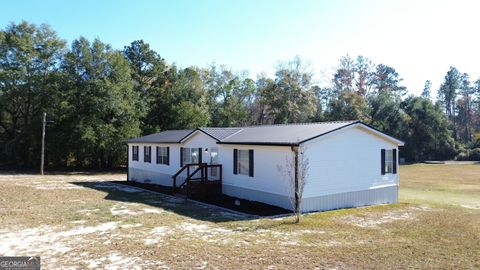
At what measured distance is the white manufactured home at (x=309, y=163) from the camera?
13.8 metres

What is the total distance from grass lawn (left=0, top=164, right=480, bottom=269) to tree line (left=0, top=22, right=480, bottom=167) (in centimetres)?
1885

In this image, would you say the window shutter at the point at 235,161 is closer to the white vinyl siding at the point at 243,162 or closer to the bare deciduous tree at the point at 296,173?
the white vinyl siding at the point at 243,162

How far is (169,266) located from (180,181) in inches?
493

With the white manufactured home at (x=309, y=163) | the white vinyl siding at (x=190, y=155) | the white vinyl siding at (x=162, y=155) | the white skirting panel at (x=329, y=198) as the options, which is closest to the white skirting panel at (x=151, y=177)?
the white vinyl siding at (x=162, y=155)

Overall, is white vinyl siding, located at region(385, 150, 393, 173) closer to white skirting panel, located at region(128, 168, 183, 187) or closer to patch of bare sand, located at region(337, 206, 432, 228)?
patch of bare sand, located at region(337, 206, 432, 228)

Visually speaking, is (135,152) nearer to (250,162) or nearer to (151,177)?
(151,177)

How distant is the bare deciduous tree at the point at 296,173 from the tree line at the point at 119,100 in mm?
22633

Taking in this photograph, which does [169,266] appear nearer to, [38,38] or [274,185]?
[274,185]

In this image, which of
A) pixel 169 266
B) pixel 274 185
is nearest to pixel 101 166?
pixel 274 185

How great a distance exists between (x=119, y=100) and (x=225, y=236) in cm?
2676

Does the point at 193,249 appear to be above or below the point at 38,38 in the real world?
below

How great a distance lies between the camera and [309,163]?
1362cm

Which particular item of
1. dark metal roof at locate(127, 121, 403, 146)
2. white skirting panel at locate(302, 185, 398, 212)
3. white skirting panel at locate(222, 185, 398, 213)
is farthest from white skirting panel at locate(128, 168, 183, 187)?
white skirting panel at locate(302, 185, 398, 212)

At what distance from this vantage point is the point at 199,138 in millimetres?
18891
